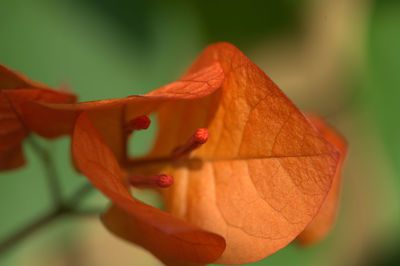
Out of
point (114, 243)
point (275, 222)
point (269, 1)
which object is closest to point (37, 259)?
→ point (114, 243)

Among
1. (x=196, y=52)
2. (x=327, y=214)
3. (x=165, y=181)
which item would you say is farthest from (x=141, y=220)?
(x=196, y=52)

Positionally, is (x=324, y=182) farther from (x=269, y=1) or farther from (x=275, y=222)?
(x=269, y=1)

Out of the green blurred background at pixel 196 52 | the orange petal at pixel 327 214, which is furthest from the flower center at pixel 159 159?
the green blurred background at pixel 196 52

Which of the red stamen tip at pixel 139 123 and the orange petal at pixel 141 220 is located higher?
the red stamen tip at pixel 139 123

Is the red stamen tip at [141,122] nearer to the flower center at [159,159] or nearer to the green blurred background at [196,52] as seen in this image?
the flower center at [159,159]

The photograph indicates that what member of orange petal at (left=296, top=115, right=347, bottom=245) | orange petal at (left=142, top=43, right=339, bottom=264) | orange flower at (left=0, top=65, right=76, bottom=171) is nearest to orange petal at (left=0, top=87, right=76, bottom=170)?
orange flower at (left=0, top=65, right=76, bottom=171)

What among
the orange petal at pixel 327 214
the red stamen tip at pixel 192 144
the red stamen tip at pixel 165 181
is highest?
the red stamen tip at pixel 192 144

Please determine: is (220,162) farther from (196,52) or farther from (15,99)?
(196,52)

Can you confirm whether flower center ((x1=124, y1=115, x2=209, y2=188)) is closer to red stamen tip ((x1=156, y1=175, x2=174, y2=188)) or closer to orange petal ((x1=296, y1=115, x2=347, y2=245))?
red stamen tip ((x1=156, y1=175, x2=174, y2=188))
